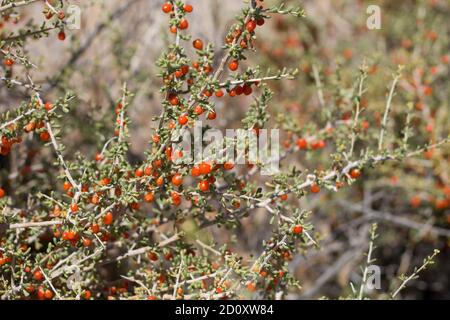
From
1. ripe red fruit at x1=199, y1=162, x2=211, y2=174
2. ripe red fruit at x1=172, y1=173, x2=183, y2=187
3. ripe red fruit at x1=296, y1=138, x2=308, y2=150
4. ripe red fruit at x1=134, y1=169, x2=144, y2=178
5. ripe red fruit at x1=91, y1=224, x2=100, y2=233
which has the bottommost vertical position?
ripe red fruit at x1=91, y1=224, x2=100, y2=233

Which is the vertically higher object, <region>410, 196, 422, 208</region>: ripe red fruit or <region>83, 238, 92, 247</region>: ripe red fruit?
<region>83, 238, 92, 247</region>: ripe red fruit

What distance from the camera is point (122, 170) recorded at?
2451 millimetres

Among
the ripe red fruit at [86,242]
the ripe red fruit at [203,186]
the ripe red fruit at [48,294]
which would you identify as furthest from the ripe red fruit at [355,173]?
the ripe red fruit at [48,294]

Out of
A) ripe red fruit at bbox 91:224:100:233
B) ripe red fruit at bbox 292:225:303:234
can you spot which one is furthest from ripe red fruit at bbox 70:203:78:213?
ripe red fruit at bbox 292:225:303:234

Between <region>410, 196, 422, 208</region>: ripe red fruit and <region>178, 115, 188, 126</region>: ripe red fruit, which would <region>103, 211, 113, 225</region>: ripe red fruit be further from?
<region>410, 196, 422, 208</region>: ripe red fruit

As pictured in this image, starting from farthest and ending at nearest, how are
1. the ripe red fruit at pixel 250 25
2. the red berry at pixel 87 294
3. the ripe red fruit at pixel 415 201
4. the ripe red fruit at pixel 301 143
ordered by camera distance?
the ripe red fruit at pixel 415 201
the ripe red fruit at pixel 301 143
the red berry at pixel 87 294
the ripe red fruit at pixel 250 25

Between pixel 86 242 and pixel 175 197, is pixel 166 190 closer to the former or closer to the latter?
pixel 175 197

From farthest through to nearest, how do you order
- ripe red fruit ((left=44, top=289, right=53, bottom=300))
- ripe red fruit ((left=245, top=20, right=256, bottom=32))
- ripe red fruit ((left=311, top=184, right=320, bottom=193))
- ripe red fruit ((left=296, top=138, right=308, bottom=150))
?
ripe red fruit ((left=296, top=138, right=308, bottom=150)), ripe red fruit ((left=311, top=184, right=320, bottom=193)), ripe red fruit ((left=44, top=289, right=53, bottom=300)), ripe red fruit ((left=245, top=20, right=256, bottom=32))

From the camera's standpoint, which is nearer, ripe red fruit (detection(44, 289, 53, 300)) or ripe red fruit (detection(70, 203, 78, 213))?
ripe red fruit (detection(70, 203, 78, 213))

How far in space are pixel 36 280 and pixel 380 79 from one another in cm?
372

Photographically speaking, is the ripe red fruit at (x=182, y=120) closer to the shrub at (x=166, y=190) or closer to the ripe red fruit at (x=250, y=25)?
the shrub at (x=166, y=190)

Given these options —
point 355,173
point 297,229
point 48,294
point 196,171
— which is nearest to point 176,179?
point 196,171
